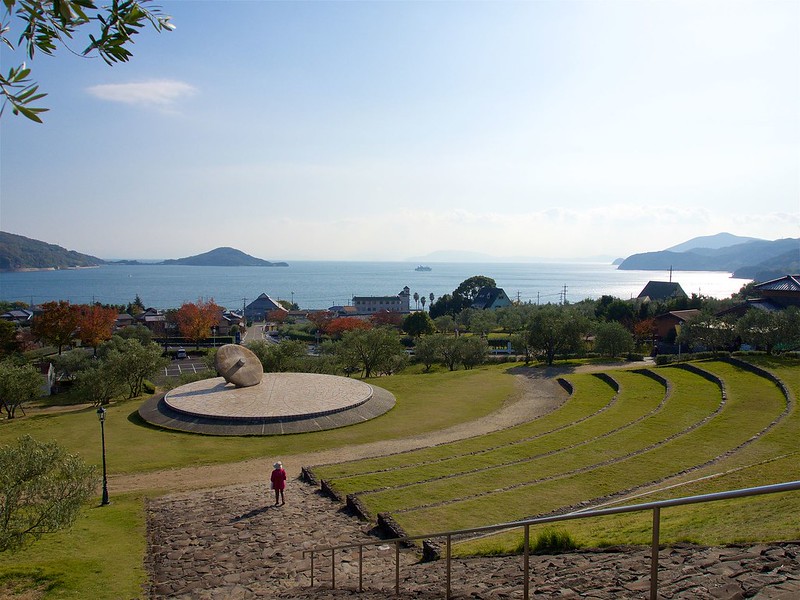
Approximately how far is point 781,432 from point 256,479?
18316mm

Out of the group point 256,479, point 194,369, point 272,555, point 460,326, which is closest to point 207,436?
point 256,479

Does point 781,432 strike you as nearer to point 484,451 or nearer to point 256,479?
point 484,451

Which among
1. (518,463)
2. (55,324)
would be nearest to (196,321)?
(55,324)

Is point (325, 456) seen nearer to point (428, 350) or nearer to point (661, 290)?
point (428, 350)

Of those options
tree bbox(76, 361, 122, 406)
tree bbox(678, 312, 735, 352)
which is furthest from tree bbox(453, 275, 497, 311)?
tree bbox(76, 361, 122, 406)

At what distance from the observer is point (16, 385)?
25641 millimetres

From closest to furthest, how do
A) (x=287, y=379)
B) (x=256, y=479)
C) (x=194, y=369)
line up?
(x=256, y=479) < (x=287, y=379) < (x=194, y=369)

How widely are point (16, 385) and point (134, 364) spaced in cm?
532

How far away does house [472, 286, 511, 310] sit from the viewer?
98312 mm

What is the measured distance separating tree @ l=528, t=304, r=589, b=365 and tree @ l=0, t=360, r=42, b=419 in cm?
3257

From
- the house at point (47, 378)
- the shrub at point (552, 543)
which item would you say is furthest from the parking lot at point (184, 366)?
the shrub at point (552, 543)

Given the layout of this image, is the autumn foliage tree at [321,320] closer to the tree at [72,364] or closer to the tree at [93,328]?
the tree at [93,328]

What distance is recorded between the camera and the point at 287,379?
30.0 meters

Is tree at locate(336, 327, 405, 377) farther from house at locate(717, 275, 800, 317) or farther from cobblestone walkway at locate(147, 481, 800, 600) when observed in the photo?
house at locate(717, 275, 800, 317)
